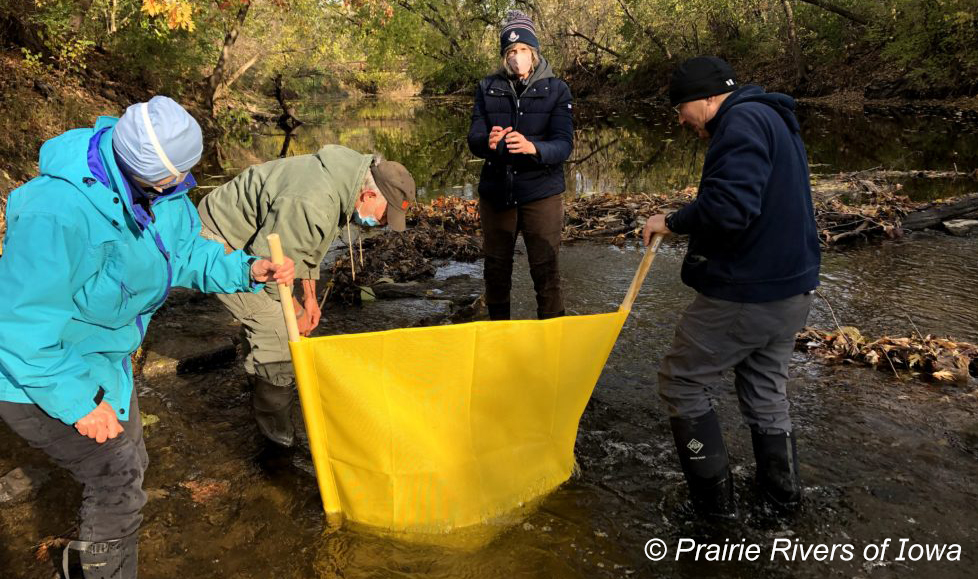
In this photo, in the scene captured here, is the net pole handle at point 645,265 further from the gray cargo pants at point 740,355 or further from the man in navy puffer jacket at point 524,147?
the man in navy puffer jacket at point 524,147

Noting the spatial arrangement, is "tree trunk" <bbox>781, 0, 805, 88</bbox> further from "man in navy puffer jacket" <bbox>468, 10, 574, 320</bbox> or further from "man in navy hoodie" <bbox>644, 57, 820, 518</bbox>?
"man in navy hoodie" <bbox>644, 57, 820, 518</bbox>

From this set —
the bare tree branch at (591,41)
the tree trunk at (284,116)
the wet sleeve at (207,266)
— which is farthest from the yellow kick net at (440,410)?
the bare tree branch at (591,41)

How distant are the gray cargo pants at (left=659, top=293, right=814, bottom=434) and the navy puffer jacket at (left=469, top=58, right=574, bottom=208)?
5.70 feet

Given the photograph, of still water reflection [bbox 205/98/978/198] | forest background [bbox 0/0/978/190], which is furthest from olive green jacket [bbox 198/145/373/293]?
still water reflection [bbox 205/98/978/198]

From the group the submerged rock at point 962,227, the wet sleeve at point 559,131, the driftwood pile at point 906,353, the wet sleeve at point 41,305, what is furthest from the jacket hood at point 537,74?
the submerged rock at point 962,227

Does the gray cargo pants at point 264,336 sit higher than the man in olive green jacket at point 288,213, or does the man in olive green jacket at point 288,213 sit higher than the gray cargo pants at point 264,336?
the man in olive green jacket at point 288,213

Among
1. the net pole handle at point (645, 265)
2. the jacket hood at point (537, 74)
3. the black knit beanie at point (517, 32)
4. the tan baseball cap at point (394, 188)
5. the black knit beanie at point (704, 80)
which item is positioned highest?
the black knit beanie at point (517, 32)

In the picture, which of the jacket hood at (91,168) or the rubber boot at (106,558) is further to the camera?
the rubber boot at (106,558)

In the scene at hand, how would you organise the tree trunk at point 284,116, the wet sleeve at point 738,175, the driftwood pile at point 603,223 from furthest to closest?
the tree trunk at point 284,116 < the driftwood pile at point 603,223 < the wet sleeve at point 738,175

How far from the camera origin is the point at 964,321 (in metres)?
5.21

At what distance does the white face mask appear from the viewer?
13.6 ft

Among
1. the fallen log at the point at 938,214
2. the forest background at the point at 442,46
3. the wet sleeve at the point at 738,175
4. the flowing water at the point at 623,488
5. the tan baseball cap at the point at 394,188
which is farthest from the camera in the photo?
the forest background at the point at 442,46

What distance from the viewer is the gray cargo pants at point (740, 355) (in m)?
2.70

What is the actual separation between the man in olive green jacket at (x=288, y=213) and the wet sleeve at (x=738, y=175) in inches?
58.8
